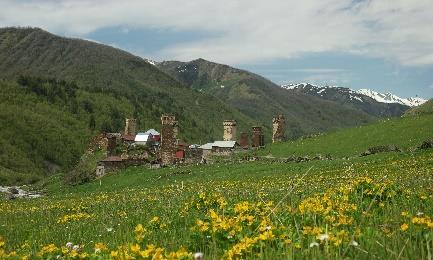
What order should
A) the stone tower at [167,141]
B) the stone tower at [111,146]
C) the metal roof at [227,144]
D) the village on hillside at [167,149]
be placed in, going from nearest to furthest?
the stone tower at [167,141]
the village on hillside at [167,149]
the stone tower at [111,146]
the metal roof at [227,144]

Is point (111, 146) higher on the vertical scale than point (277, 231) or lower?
lower

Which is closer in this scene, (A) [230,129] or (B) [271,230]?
(B) [271,230]

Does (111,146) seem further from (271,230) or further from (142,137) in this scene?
(271,230)

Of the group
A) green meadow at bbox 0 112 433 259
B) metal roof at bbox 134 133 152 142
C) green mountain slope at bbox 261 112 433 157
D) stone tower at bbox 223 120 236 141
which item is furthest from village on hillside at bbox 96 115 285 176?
green meadow at bbox 0 112 433 259

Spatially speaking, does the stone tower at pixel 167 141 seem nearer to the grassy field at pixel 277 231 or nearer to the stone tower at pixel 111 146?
the stone tower at pixel 111 146

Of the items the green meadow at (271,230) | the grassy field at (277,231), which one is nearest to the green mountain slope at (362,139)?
the green meadow at (271,230)

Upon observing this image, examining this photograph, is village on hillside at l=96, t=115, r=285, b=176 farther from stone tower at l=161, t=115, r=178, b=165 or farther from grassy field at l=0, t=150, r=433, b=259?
grassy field at l=0, t=150, r=433, b=259

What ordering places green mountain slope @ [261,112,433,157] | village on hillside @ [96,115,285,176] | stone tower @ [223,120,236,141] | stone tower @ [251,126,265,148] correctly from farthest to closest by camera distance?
stone tower @ [223,120,236,141] < stone tower @ [251,126,265,148] < village on hillside @ [96,115,285,176] < green mountain slope @ [261,112,433,157]

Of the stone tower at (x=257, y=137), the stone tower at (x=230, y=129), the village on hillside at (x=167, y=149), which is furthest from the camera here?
the stone tower at (x=230, y=129)

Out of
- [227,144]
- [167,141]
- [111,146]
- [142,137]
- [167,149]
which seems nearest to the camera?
[167,149]

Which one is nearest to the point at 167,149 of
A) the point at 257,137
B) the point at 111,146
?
the point at 111,146

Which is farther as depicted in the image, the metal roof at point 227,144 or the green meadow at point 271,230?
the metal roof at point 227,144

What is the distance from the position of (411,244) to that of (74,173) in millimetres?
53680

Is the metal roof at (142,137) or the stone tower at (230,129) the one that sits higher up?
the stone tower at (230,129)
